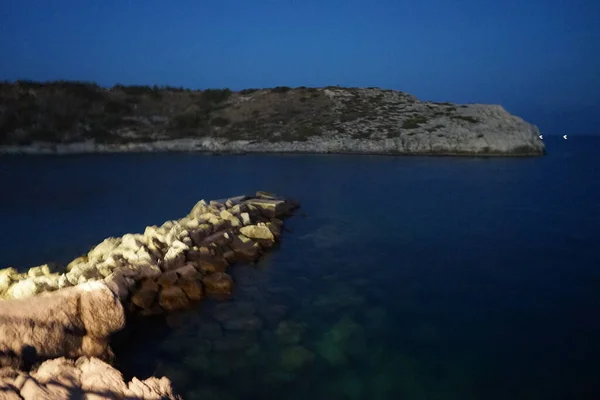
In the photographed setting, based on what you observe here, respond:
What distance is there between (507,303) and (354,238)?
5.10 m

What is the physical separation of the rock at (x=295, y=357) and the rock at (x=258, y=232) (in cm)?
554

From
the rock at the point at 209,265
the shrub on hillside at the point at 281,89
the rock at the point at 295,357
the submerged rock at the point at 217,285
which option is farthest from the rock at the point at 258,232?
the shrub on hillside at the point at 281,89

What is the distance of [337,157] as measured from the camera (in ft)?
120

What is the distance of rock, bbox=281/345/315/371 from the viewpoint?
6379 mm

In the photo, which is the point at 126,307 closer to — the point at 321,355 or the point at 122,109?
the point at 321,355

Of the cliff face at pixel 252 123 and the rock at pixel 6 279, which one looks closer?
the rock at pixel 6 279

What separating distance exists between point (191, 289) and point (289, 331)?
2164 millimetres

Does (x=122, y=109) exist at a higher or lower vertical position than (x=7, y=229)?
higher

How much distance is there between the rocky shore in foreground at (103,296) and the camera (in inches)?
187

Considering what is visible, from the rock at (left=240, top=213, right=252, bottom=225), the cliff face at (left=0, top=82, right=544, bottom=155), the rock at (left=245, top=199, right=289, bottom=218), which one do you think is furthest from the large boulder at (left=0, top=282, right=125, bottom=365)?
the cliff face at (left=0, top=82, right=544, bottom=155)

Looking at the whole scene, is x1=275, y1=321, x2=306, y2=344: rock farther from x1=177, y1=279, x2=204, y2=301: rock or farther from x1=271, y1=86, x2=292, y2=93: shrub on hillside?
x1=271, y1=86, x2=292, y2=93: shrub on hillside

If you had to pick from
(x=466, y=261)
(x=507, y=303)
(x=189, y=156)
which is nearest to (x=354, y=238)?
(x=466, y=261)

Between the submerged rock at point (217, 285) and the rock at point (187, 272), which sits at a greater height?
the rock at point (187, 272)

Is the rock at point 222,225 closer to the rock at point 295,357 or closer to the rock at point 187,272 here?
the rock at point 187,272
